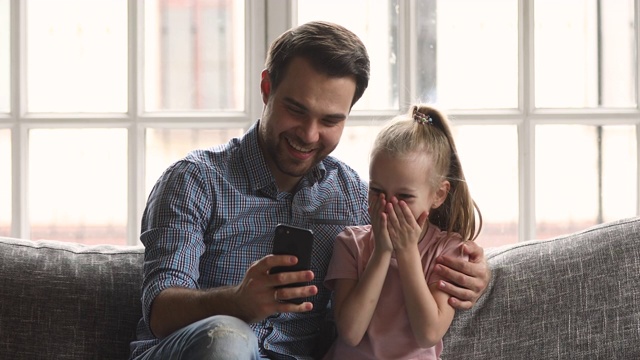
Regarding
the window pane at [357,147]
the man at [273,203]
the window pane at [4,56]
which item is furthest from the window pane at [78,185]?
the man at [273,203]

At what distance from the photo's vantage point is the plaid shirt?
2.00 meters

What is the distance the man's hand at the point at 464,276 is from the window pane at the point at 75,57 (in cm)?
134

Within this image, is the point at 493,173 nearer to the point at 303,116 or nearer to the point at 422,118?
the point at 422,118

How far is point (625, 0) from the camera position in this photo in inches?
115

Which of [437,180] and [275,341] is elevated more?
[437,180]

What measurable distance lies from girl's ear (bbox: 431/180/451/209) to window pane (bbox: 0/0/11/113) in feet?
5.07

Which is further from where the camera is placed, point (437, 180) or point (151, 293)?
point (437, 180)

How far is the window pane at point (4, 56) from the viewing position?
116 inches

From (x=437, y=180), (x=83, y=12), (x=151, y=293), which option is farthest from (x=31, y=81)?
(x=437, y=180)

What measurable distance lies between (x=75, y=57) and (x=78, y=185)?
1.37 ft

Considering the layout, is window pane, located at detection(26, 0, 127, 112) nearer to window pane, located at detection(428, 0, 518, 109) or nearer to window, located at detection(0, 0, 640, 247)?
window, located at detection(0, 0, 640, 247)

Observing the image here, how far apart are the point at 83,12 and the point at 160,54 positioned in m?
0.29

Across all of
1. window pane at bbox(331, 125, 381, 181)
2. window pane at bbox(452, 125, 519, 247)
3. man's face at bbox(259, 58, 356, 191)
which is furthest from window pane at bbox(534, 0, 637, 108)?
man's face at bbox(259, 58, 356, 191)

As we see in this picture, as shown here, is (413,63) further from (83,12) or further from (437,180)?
(83,12)
